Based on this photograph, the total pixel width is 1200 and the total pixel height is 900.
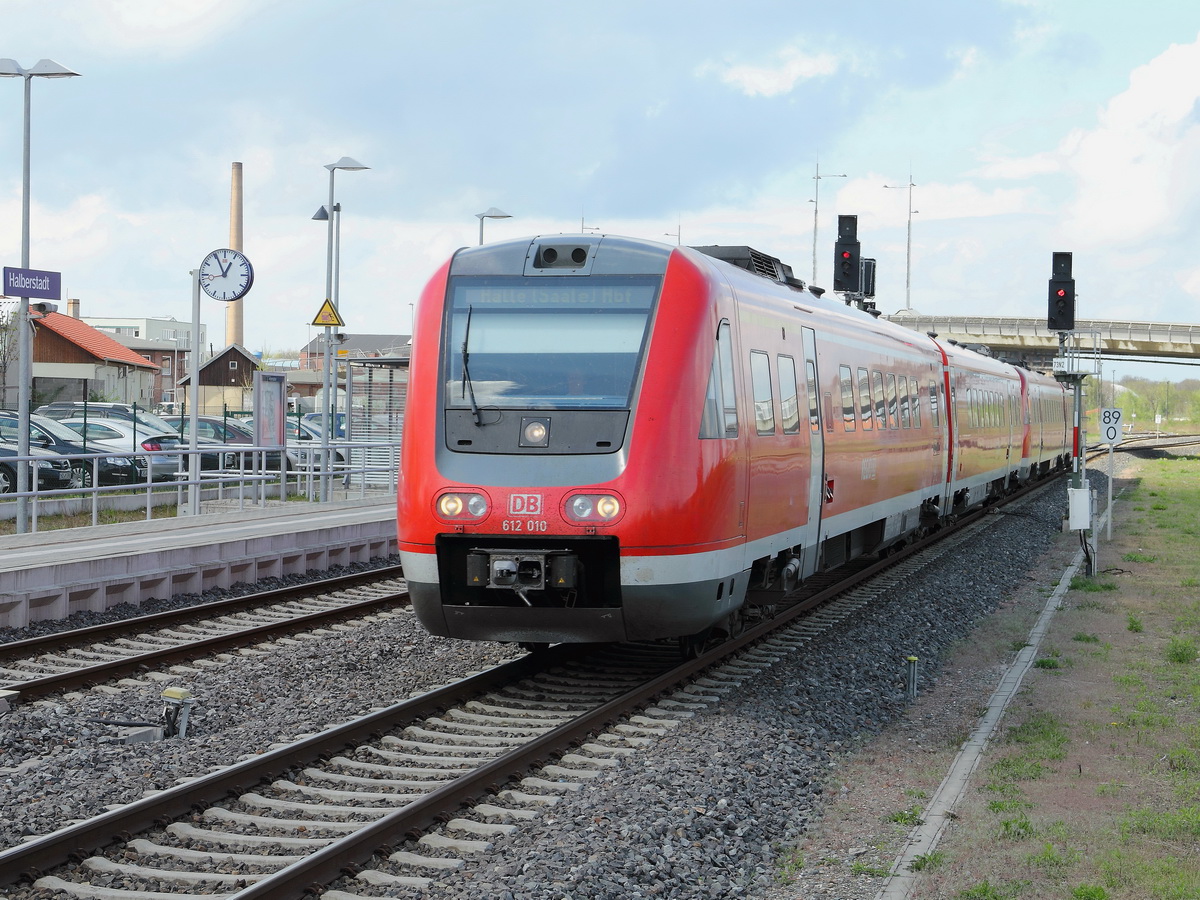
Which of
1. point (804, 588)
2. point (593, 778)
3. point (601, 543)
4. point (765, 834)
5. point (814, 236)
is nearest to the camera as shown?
point (765, 834)

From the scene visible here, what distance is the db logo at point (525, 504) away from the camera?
870cm

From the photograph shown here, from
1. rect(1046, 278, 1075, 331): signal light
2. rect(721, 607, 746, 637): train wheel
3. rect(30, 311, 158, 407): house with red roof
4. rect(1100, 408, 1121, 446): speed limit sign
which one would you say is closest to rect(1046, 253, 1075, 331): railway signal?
rect(1046, 278, 1075, 331): signal light

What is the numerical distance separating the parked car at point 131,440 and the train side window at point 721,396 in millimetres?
21294

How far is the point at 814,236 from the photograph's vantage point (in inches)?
2357

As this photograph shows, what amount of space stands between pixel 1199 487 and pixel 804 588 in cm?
2920

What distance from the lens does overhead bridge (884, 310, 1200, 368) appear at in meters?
65.9

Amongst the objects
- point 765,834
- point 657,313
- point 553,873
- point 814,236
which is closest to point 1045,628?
point 657,313

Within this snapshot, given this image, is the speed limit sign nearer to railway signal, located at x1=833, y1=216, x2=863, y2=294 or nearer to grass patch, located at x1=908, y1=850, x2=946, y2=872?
railway signal, located at x1=833, y1=216, x2=863, y2=294

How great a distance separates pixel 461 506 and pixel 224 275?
38.1 feet

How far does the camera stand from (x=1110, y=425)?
23.1 meters

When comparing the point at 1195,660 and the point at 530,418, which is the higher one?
the point at 530,418

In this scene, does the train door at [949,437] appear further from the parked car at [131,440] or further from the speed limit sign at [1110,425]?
the parked car at [131,440]

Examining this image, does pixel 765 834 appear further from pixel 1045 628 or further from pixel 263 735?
pixel 1045 628

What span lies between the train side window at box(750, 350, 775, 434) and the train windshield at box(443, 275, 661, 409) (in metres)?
1.44
